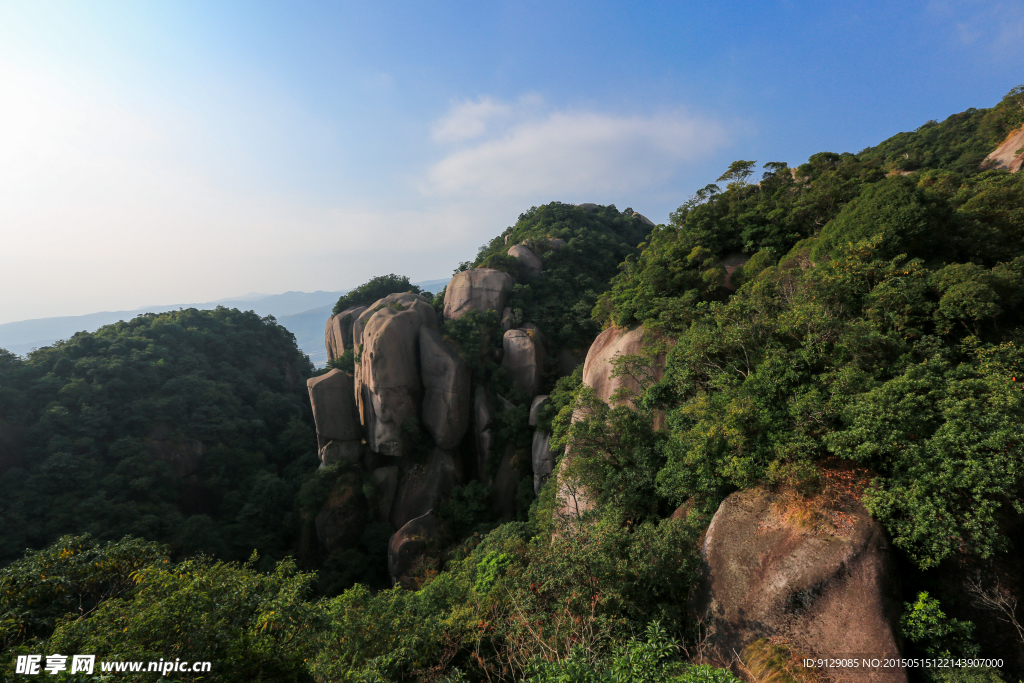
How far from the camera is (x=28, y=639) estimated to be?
652 cm

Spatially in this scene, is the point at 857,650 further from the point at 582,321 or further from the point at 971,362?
the point at 582,321

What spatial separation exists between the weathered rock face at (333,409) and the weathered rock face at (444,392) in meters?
4.59

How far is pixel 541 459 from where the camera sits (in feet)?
66.6

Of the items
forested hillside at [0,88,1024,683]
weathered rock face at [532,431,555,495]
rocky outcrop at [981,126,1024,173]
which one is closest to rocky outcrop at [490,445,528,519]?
forested hillside at [0,88,1024,683]

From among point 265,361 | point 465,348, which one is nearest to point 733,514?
point 465,348

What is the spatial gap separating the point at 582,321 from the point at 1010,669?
2012 centimetres

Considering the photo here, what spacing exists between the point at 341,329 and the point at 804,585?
104ft

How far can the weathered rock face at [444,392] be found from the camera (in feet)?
76.5

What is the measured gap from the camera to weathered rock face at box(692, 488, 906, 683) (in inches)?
264

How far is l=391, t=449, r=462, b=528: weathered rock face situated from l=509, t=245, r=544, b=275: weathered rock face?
1394cm

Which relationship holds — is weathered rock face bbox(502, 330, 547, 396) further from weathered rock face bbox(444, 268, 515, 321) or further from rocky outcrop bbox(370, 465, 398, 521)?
rocky outcrop bbox(370, 465, 398, 521)

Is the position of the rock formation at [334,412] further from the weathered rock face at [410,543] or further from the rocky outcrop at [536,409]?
the rocky outcrop at [536,409]

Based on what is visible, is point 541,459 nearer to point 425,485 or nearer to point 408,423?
point 425,485

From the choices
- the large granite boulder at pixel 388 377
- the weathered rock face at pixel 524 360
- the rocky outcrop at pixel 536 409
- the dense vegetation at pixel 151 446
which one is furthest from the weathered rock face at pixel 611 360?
the dense vegetation at pixel 151 446
